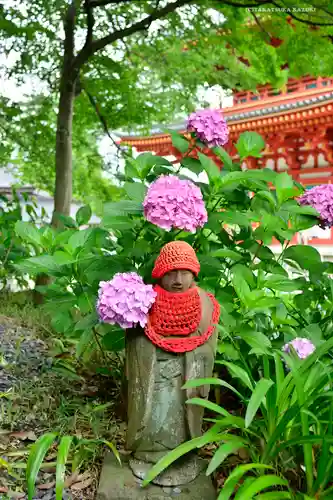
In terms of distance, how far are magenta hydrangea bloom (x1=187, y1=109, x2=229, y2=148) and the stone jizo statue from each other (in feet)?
2.04

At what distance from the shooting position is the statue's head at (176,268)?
156 cm

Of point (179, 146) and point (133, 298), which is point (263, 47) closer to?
point (179, 146)

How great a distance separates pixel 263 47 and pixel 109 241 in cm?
252

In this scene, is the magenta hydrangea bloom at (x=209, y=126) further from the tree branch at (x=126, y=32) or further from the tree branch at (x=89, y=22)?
the tree branch at (x=89, y=22)

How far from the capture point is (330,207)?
2059 millimetres

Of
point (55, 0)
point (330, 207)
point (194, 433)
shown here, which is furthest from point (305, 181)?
point (194, 433)

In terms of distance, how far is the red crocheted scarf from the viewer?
5.19 feet

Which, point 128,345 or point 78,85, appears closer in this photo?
point 128,345

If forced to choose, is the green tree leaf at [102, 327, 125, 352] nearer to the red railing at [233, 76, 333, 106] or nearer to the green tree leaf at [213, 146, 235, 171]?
the green tree leaf at [213, 146, 235, 171]

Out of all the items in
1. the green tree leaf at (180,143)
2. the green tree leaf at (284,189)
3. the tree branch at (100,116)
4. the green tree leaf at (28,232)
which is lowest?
the green tree leaf at (28,232)

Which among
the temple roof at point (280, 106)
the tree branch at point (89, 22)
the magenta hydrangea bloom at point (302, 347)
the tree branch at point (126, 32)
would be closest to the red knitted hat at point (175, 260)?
the magenta hydrangea bloom at point (302, 347)

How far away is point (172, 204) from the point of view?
65.1 inches

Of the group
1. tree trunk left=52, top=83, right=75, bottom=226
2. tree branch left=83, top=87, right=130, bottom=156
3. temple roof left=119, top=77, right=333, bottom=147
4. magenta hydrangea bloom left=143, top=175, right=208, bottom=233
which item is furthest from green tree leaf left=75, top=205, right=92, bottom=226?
temple roof left=119, top=77, right=333, bottom=147

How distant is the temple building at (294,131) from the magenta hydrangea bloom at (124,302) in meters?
6.32
